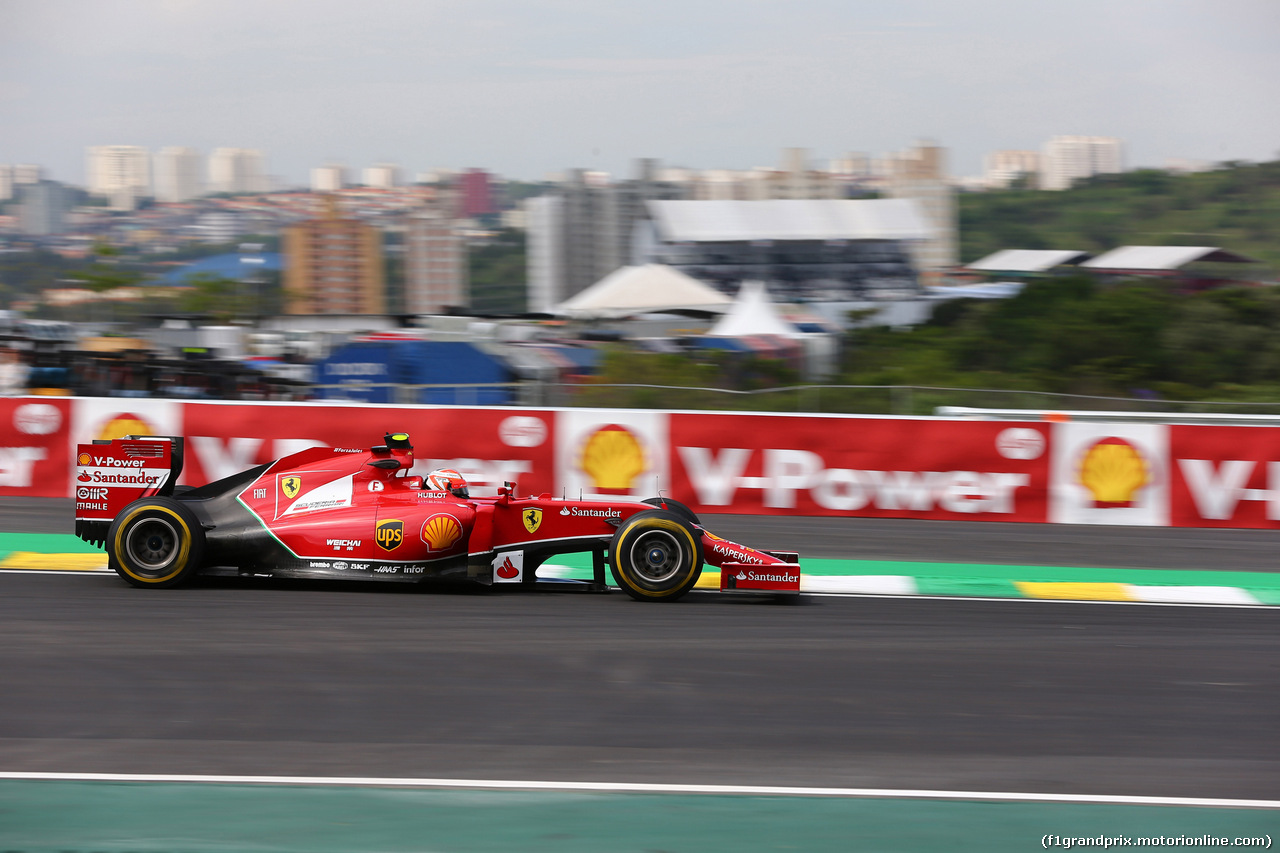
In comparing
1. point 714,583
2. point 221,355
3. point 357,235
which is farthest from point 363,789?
point 357,235

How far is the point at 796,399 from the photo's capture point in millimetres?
14703

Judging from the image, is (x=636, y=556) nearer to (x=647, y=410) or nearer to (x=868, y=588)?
(x=868, y=588)

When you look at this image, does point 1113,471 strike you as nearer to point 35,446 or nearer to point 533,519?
point 533,519

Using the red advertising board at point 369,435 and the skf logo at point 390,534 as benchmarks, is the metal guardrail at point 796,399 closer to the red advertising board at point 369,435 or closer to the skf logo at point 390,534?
the red advertising board at point 369,435

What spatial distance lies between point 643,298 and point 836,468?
32.0m

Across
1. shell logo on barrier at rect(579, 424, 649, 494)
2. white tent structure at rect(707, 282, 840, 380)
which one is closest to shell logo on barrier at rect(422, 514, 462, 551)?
shell logo on barrier at rect(579, 424, 649, 494)

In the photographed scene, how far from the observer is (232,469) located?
43.6ft

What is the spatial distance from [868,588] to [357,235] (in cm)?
9206

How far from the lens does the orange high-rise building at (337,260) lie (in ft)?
293

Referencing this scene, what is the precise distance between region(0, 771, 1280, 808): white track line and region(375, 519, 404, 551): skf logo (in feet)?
10.8

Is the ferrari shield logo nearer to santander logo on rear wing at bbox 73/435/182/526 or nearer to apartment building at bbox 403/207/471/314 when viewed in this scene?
santander logo on rear wing at bbox 73/435/182/526

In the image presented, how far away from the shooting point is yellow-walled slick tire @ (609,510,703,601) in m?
8.37

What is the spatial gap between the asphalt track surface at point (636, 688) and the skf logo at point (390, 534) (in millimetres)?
397

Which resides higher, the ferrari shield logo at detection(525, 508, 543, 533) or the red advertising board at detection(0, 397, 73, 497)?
the red advertising board at detection(0, 397, 73, 497)
